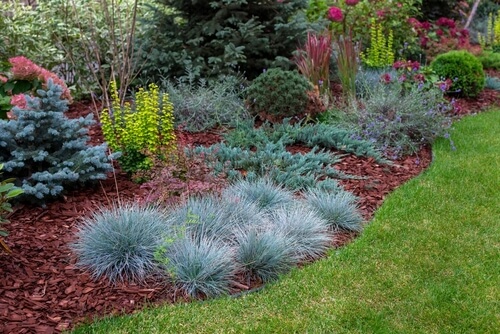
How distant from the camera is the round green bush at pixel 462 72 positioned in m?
8.82

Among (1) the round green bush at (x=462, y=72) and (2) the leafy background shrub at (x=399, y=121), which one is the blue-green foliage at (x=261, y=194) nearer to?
(2) the leafy background shrub at (x=399, y=121)

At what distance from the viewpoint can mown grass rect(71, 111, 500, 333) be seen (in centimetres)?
342

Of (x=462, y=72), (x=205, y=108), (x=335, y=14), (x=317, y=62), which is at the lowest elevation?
(x=205, y=108)

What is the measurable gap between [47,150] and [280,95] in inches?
111

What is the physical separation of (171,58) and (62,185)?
133 inches

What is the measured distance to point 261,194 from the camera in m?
4.82

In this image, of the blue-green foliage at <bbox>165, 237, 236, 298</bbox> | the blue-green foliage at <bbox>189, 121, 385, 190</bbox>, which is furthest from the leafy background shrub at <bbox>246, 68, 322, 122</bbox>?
the blue-green foliage at <bbox>165, 237, 236, 298</bbox>

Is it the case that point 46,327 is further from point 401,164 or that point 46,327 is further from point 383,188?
point 401,164

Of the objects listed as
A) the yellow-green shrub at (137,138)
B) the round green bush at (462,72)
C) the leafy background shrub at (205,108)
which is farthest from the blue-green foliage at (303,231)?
the round green bush at (462,72)

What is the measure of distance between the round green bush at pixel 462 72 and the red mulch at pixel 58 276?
13.9ft

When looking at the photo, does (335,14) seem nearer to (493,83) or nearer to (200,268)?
(493,83)

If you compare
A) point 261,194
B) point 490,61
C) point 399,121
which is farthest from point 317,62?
point 490,61

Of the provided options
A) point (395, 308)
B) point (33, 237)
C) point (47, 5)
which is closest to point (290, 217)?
point (395, 308)

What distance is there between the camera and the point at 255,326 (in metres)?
3.40
